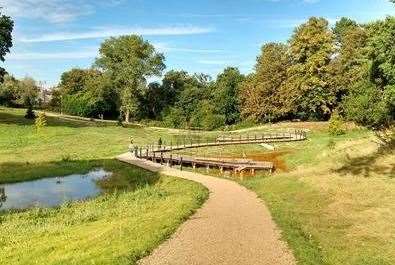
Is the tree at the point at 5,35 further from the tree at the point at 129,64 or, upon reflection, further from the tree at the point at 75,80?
the tree at the point at 75,80

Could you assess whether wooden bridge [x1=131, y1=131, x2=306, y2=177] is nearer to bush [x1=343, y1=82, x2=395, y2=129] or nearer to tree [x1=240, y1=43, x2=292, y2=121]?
bush [x1=343, y1=82, x2=395, y2=129]

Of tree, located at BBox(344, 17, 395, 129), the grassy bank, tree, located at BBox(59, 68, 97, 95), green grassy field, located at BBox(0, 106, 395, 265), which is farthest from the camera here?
tree, located at BBox(59, 68, 97, 95)

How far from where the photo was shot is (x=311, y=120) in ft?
341

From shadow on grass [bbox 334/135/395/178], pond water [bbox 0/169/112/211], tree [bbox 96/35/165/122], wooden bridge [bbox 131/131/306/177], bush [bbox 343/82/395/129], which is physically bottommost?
pond water [bbox 0/169/112/211]

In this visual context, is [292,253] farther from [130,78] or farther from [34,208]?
[130,78]

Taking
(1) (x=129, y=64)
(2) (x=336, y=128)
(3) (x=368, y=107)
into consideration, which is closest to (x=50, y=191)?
(3) (x=368, y=107)

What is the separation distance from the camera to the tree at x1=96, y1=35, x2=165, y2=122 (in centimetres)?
11475

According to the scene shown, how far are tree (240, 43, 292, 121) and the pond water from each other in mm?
59343

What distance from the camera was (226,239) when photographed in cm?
2109

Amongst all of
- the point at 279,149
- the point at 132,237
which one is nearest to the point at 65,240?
the point at 132,237

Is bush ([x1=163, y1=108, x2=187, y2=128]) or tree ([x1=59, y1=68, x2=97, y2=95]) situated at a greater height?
tree ([x1=59, y1=68, x2=97, y2=95])

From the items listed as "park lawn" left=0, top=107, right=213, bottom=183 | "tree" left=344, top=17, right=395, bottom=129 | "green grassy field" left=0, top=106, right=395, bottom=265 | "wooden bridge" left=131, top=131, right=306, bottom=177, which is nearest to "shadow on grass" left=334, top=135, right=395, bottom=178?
"green grassy field" left=0, top=106, right=395, bottom=265

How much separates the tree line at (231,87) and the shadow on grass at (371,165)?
25001 mm

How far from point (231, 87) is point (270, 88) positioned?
53.0 feet
